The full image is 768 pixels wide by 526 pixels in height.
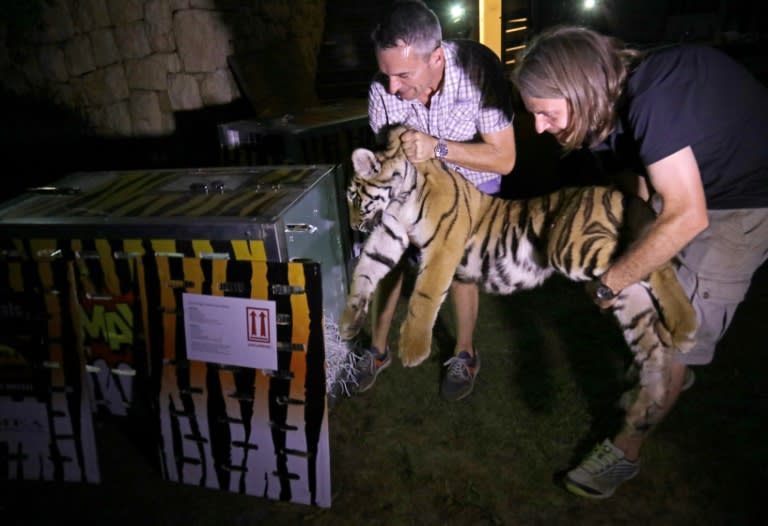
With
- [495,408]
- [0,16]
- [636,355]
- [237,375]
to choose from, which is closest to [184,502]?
[237,375]

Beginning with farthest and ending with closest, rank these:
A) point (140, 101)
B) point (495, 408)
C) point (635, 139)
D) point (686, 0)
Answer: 1. point (686, 0)
2. point (140, 101)
3. point (495, 408)
4. point (635, 139)

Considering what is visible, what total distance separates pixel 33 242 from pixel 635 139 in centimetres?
236

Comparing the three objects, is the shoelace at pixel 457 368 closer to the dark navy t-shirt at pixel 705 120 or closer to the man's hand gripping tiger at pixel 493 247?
the man's hand gripping tiger at pixel 493 247

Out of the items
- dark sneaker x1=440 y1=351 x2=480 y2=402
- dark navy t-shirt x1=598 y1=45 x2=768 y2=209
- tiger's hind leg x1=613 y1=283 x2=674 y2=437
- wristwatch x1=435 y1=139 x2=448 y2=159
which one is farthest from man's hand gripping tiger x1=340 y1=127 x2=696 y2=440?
dark sneaker x1=440 y1=351 x2=480 y2=402

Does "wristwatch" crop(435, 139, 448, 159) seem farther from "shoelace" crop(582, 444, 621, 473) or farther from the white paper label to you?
"shoelace" crop(582, 444, 621, 473)

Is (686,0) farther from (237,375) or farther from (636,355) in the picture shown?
(237,375)

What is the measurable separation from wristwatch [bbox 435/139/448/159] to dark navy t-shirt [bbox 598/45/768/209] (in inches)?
26.2

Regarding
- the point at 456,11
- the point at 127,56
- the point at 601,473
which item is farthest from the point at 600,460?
the point at 456,11

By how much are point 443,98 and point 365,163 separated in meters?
0.51

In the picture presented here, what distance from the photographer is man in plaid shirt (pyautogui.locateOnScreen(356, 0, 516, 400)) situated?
221cm

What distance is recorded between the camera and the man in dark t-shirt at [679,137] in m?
1.68

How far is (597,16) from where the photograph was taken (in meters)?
10.7

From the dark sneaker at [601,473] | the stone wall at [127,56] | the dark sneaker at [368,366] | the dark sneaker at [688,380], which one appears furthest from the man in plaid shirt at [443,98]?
the stone wall at [127,56]

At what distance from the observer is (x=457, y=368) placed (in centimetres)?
292
